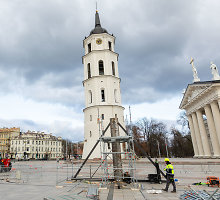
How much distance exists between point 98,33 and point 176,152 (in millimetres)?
54120

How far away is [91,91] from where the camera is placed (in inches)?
1427

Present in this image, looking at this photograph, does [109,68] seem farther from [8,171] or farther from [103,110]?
[8,171]

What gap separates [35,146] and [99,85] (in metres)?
70.8

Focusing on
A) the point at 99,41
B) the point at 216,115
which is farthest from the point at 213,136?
the point at 99,41

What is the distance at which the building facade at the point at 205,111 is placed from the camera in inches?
1115

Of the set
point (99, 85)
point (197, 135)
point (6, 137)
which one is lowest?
point (197, 135)

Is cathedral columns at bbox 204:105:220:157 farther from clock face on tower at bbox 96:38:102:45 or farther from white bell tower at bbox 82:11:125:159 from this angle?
clock face on tower at bbox 96:38:102:45

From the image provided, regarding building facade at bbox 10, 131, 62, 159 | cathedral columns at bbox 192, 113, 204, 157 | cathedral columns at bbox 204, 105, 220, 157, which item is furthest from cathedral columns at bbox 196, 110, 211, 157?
building facade at bbox 10, 131, 62, 159

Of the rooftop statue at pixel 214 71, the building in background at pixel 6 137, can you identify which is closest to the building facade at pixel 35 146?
the building in background at pixel 6 137

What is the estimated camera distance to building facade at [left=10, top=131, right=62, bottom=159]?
287ft

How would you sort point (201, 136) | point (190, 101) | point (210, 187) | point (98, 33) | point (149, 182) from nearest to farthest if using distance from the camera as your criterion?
1. point (210, 187)
2. point (149, 182)
3. point (201, 136)
4. point (190, 101)
5. point (98, 33)

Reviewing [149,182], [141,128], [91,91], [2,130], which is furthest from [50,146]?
[149,182]

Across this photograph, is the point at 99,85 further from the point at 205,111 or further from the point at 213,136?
the point at 213,136

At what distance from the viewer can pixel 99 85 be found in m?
35.5
